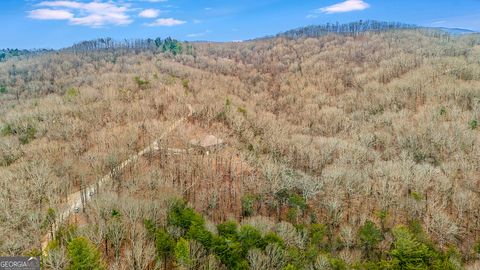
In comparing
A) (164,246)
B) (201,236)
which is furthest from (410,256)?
(164,246)

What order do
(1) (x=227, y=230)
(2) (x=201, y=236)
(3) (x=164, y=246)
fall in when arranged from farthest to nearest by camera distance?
(1) (x=227, y=230)
(2) (x=201, y=236)
(3) (x=164, y=246)

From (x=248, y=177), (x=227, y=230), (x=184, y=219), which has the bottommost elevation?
(x=248, y=177)

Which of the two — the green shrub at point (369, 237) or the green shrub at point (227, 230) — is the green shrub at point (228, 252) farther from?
the green shrub at point (369, 237)

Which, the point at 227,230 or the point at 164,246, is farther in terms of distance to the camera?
the point at 227,230

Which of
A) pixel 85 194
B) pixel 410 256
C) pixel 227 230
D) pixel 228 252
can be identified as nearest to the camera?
pixel 228 252

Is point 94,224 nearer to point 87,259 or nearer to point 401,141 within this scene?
point 87,259

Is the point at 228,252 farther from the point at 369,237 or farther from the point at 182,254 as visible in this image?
the point at 369,237

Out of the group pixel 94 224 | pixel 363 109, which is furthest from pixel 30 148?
pixel 363 109

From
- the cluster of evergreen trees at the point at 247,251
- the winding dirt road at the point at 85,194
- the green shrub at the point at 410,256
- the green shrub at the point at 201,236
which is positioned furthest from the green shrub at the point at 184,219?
the green shrub at the point at 410,256

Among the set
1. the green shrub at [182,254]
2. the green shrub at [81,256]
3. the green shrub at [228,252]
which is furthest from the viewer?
the green shrub at [228,252]
